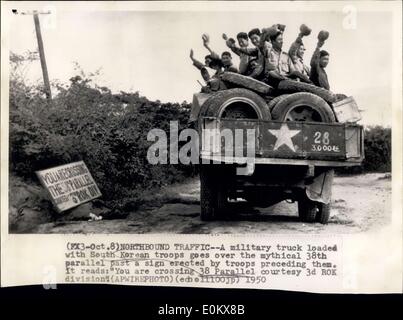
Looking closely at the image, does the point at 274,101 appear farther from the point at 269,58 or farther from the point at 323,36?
the point at 323,36

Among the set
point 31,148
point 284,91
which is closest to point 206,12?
point 284,91

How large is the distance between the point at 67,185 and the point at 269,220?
2.02m

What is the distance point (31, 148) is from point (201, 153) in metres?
1.74

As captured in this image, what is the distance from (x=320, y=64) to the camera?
605cm

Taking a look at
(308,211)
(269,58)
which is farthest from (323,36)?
(308,211)

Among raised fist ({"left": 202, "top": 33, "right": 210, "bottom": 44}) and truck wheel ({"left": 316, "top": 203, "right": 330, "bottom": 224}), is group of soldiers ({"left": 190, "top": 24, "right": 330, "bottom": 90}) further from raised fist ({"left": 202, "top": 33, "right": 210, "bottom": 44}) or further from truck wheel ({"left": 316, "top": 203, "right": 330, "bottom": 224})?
truck wheel ({"left": 316, "top": 203, "right": 330, "bottom": 224})

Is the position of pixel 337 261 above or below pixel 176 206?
below

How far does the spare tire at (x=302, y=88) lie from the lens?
19.3 feet

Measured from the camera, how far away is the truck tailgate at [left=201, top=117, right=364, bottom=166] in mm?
5582

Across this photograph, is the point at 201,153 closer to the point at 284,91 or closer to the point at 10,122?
the point at 284,91

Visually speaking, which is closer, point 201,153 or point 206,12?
point 201,153

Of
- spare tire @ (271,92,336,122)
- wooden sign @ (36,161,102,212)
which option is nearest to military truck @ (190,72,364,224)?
spare tire @ (271,92,336,122)

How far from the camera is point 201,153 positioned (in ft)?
18.6

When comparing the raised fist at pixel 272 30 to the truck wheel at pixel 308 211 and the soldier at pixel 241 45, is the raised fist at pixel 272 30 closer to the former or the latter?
the soldier at pixel 241 45
